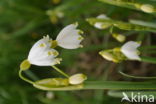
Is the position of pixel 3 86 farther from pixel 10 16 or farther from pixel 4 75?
pixel 10 16

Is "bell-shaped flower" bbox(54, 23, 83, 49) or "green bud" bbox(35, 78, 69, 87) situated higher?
"bell-shaped flower" bbox(54, 23, 83, 49)

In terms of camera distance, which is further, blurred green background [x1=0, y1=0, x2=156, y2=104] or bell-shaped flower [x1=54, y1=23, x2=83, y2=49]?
blurred green background [x1=0, y1=0, x2=156, y2=104]

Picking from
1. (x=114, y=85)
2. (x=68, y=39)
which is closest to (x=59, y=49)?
(x=68, y=39)

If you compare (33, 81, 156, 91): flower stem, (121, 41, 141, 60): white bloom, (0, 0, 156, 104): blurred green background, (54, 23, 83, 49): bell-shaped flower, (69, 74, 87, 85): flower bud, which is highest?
(54, 23, 83, 49): bell-shaped flower

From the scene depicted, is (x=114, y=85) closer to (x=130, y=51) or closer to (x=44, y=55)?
(x=130, y=51)

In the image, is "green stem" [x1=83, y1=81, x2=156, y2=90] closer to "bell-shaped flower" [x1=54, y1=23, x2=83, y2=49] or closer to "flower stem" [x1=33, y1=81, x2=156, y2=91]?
"flower stem" [x1=33, y1=81, x2=156, y2=91]

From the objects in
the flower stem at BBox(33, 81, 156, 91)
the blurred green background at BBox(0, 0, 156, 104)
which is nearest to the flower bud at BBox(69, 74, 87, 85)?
the flower stem at BBox(33, 81, 156, 91)

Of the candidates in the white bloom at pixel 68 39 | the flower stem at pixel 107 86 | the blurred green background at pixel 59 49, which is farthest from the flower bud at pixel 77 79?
the blurred green background at pixel 59 49

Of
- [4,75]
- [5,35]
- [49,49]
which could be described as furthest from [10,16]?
[49,49]
